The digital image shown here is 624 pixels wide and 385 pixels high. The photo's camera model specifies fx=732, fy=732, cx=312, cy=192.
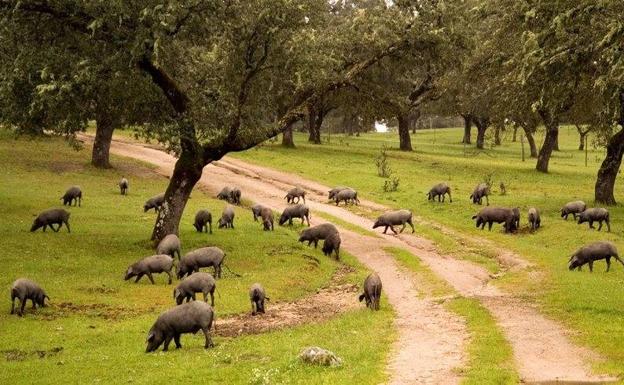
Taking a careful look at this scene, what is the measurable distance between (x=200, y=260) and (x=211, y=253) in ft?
1.64

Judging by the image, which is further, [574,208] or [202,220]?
[574,208]

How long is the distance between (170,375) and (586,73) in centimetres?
2062

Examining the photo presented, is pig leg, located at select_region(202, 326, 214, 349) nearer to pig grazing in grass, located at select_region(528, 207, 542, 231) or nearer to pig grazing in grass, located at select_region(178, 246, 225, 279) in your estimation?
pig grazing in grass, located at select_region(178, 246, 225, 279)

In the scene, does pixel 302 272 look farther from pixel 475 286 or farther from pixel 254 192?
pixel 254 192

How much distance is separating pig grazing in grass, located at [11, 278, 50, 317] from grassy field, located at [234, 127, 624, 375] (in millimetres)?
16402

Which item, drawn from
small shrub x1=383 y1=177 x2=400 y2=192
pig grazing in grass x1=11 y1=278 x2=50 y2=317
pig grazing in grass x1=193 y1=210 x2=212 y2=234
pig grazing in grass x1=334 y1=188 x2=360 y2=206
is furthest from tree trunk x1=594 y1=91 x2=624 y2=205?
pig grazing in grass x1=11 y1=278 x2=50 y2=317

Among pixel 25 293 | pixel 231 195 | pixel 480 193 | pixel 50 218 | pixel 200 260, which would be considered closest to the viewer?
pixel 25 293

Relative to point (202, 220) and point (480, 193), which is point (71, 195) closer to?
point (202, 220)

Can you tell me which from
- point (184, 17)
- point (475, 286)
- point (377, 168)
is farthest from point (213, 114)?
point (377, 168)

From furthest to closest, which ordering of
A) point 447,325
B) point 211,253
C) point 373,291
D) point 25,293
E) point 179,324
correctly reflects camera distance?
point 211,253
point 373,291
point 25,293
point 447,325
point 179,324

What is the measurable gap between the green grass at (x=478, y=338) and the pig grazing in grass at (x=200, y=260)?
785 centimetres

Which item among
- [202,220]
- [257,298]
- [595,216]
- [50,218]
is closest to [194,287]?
[257,298]

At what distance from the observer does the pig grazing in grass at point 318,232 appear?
114ft

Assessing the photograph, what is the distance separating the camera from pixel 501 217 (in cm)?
3966
